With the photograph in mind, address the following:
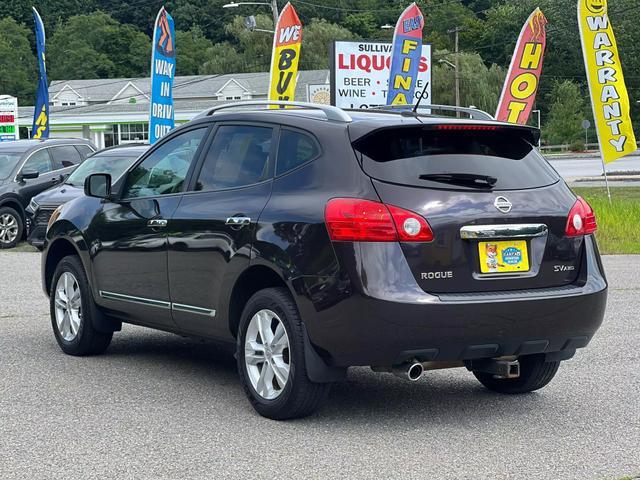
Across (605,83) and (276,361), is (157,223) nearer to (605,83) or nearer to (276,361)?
(276,361)

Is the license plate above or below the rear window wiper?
below

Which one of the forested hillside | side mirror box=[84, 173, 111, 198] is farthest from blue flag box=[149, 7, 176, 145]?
the forested hillside

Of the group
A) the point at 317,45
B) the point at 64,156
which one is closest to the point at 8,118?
the point at 64,156

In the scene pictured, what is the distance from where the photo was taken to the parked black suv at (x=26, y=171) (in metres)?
20.7

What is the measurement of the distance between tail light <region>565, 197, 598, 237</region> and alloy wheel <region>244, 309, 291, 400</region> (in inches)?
68.6

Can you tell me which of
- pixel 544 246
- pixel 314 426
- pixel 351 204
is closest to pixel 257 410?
pixel 314 426

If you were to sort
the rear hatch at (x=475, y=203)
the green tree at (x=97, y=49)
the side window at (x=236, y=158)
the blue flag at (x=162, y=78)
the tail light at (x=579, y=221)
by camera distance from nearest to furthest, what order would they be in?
the rear hatch at (x=475, y=203), the tail light at (x=579, y=221), the side window at (x=236, y=158), the blue flag at (x=162, y=78), the green tree at (x=97, y=49)

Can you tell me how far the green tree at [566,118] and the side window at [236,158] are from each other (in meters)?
84.3

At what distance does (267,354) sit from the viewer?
648 cm

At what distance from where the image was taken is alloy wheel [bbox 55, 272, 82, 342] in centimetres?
862

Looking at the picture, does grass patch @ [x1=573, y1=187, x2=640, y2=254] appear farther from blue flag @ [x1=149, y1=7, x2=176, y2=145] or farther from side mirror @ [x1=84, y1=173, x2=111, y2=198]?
side mirror @ [x1=84, y1=173, x2=111, y2=198]

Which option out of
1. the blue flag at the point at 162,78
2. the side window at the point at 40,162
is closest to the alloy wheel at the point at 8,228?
the side window at the point at 40,162

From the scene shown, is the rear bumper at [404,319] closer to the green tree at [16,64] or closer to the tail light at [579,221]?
the tail light at [579,221]

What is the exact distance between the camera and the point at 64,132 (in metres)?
84.6
